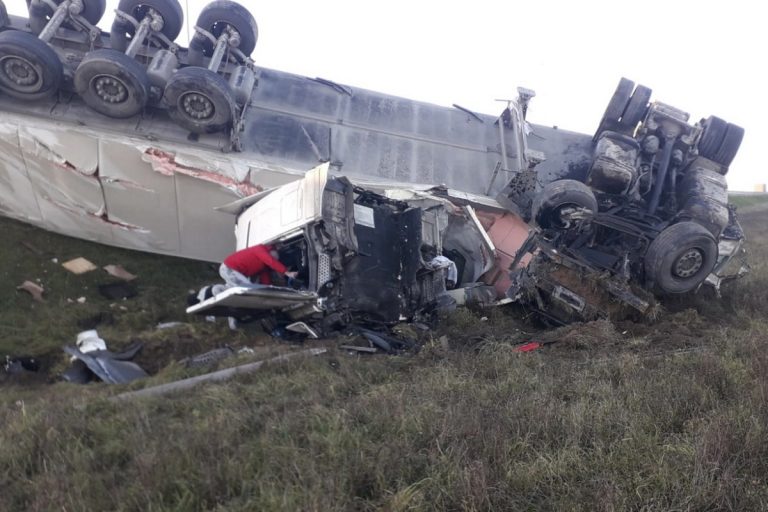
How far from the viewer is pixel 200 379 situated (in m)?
4.60

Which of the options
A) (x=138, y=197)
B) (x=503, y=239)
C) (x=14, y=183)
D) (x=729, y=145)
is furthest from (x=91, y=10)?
(x=729, y=145)

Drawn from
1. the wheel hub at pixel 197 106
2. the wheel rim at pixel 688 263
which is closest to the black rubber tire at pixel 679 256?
the wheel rim at pixel 688 263

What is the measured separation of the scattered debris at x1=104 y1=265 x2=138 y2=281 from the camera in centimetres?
775

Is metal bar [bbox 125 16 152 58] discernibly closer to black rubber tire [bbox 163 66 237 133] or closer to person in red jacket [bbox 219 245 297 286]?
black rubber tire [bbox 163 66 237 133]

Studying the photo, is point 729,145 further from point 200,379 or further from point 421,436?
point 200,379

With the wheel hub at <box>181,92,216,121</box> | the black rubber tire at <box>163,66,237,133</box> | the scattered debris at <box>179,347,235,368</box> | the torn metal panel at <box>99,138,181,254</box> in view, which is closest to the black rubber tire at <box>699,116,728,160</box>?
the black rubber tire at <box>163,66,237,133</box>

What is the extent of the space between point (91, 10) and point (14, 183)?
101 inches

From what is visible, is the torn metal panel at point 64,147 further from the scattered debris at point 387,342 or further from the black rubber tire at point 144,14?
the scattered debris at point 387,342

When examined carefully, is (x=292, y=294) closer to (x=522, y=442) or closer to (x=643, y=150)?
(x=522, y=442)

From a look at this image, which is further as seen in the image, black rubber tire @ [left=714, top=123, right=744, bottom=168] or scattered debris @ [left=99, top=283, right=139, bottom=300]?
black rubber tire @ [left=714, top=123, right=744, bottom=168]

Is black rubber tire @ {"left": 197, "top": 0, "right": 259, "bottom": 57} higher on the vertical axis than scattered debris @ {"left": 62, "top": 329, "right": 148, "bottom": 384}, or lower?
higher

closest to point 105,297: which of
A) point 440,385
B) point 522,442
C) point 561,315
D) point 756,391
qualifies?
point 440,385

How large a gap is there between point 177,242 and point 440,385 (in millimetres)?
5365

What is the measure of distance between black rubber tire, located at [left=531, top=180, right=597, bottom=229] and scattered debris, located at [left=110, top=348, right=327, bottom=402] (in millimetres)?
4090
